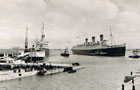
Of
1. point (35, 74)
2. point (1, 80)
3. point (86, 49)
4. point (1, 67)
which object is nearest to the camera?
point (1, 80)

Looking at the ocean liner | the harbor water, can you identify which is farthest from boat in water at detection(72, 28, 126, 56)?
the harbor water

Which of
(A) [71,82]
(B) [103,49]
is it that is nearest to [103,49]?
(B) [103,49]

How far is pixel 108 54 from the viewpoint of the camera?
154875 millimetres

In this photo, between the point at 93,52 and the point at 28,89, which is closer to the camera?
the point at 28,89

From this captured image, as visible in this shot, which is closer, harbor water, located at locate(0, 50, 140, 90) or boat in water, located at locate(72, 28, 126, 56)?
harbor water, located at locate(0, 50, 140, 90)

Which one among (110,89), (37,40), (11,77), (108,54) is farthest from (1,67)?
(108,54)

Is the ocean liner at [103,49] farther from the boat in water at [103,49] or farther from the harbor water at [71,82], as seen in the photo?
the harbor water at [71,82]

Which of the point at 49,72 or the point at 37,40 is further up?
the point at 37,40

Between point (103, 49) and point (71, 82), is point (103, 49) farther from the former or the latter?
point (71, 82)

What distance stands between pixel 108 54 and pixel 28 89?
422ft

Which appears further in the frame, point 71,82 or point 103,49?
point 103,49

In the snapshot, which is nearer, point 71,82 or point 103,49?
point 71,82

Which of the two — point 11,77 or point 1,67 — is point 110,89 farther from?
point 1,67

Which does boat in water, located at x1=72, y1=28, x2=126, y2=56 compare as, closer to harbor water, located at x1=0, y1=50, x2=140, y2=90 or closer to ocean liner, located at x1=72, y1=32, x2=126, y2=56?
ocean liner, located at x1=72, y1=32, x2=126, y2=56
